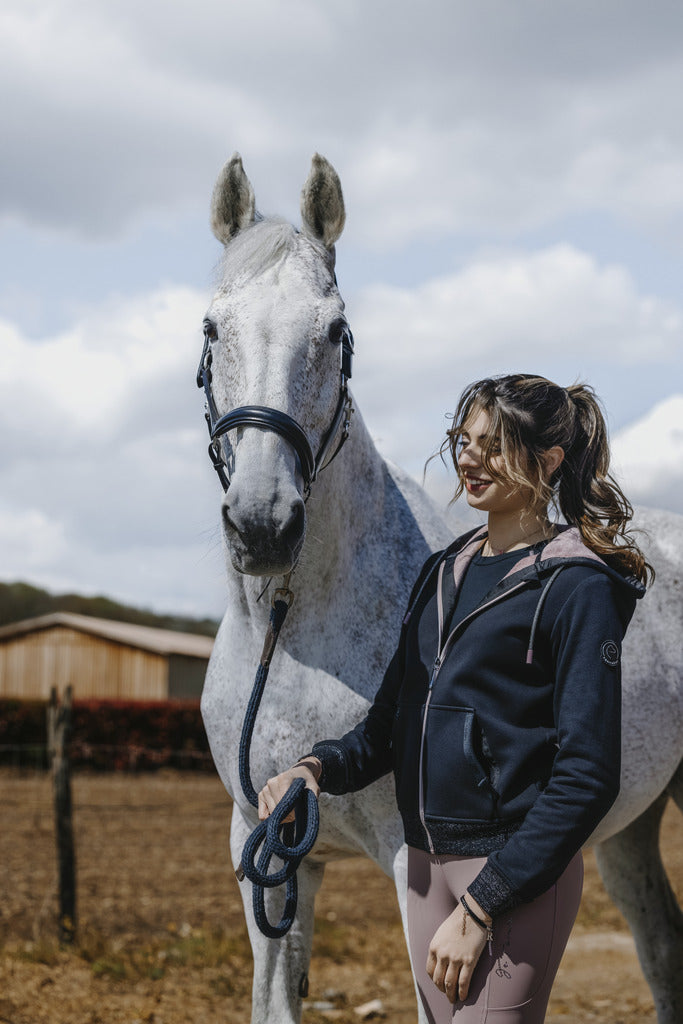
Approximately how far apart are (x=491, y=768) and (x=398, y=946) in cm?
577

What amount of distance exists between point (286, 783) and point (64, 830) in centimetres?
576

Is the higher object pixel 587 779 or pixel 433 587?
pixel 433 587

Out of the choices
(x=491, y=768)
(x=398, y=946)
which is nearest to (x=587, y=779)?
(x=491, y=768)

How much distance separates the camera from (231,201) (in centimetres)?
272

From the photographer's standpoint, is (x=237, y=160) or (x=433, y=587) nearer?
(x=433, y=587)

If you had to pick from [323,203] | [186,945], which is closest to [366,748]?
[323,203]

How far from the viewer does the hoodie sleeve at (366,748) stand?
1.99 meters

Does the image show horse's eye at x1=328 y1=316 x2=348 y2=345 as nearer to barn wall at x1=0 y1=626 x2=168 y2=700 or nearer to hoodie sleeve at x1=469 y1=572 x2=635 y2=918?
hoodie sleeve at x1=469 y1=572 x2=635 y2=918

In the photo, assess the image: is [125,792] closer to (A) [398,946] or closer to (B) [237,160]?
(A) [398,946]

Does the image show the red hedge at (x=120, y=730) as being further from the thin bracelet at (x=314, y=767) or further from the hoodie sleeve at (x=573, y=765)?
the hoodie sleeve at (x=573, y=765)

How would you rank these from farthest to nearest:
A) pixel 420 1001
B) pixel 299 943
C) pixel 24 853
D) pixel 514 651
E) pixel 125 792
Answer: pixel 125 792 → pixel 24 853 → pixel 299 943 → pixel 420 1001 → pixel 514 651

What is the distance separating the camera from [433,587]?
2035 millimetres

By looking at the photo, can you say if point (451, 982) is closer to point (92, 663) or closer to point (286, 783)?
point (286, 783)

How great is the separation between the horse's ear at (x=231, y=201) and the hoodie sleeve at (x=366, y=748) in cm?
128
